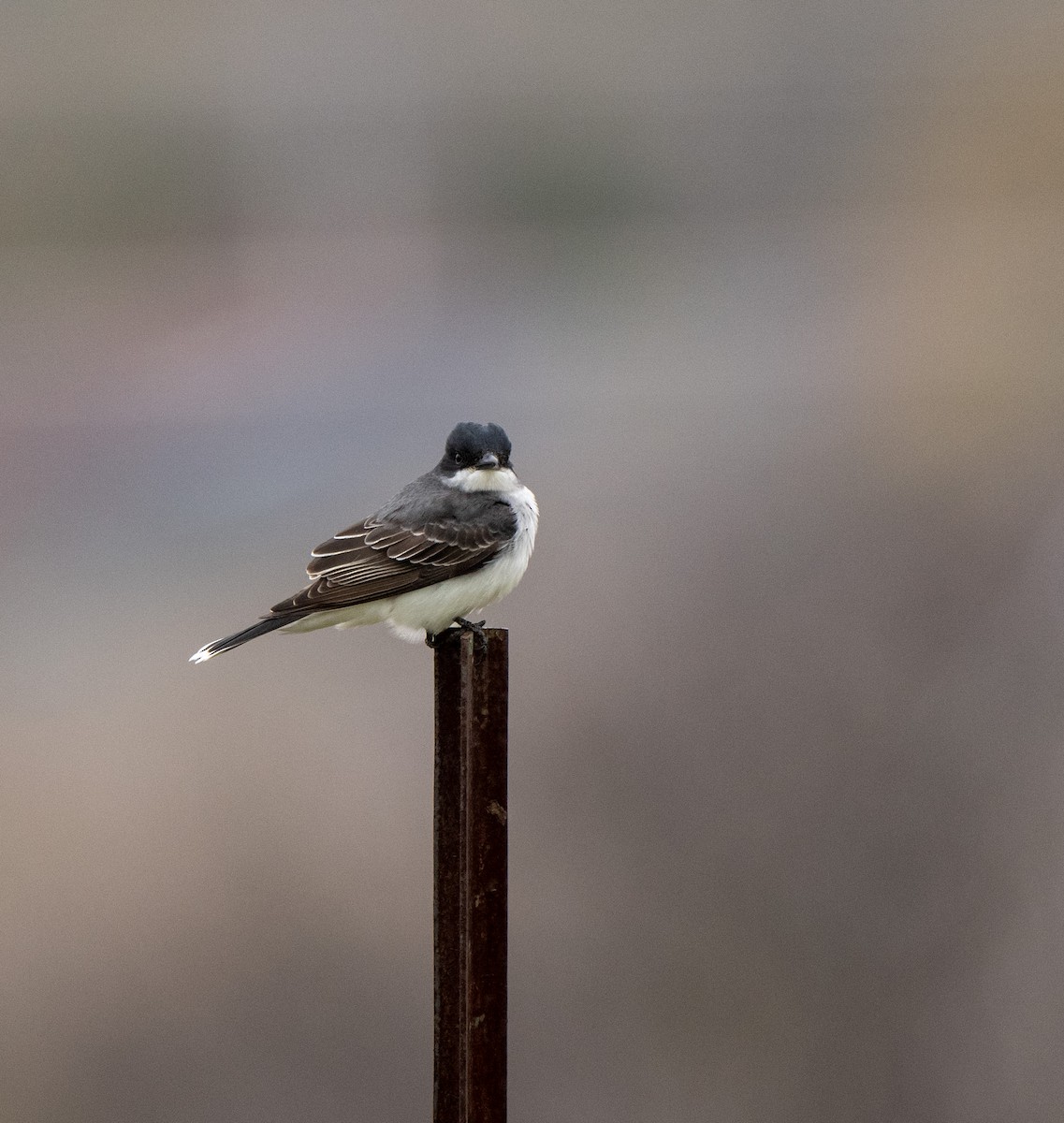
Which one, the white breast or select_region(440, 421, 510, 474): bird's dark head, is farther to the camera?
select_region(440, 421, 510, 474): bird's dark head

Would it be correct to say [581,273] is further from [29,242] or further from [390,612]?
[390,612]

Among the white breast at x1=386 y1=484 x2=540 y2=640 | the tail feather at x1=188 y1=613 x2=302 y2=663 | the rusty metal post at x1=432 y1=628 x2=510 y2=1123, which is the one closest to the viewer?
the rusty metal post at x1=432 y1=628 x2=510 y2=1123

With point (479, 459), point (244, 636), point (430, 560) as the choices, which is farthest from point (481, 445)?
point (244, 636)

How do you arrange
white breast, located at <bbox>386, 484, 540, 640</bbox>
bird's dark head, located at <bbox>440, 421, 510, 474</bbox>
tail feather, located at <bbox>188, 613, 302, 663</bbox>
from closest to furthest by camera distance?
tail feather, located at <bbox>188, 613, 302, 663</bbox> → white breast, located at <bbox>386, 484, 540, 640</bbox> → bird's dark head, located at <bbox>440, 421, 510, 474</bbox>

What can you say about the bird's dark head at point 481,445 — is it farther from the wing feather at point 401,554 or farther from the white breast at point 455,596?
→ the white breast at point 455,596

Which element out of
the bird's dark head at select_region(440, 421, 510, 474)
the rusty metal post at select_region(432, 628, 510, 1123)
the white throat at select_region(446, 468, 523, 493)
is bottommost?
the rusty metal post at select_region(432, 628, 510, 1123)

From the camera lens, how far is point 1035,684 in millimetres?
7617

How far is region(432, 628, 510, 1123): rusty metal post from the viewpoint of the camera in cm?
300

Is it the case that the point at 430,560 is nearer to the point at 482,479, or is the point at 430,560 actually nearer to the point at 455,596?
the point at 455,596

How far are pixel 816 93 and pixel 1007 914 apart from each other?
8702mm

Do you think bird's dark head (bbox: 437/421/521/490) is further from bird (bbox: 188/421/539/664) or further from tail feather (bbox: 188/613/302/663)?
tail feather (bbox: 188/613/302/663)

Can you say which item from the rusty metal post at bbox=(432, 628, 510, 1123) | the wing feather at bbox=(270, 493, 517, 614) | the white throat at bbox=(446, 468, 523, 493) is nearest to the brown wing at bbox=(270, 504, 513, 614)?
the wing feather at bbox=(270, 493, 517, 614)

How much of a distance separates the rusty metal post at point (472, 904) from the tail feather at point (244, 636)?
2048 mm

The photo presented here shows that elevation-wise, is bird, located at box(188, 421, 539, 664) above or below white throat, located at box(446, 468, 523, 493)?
below
